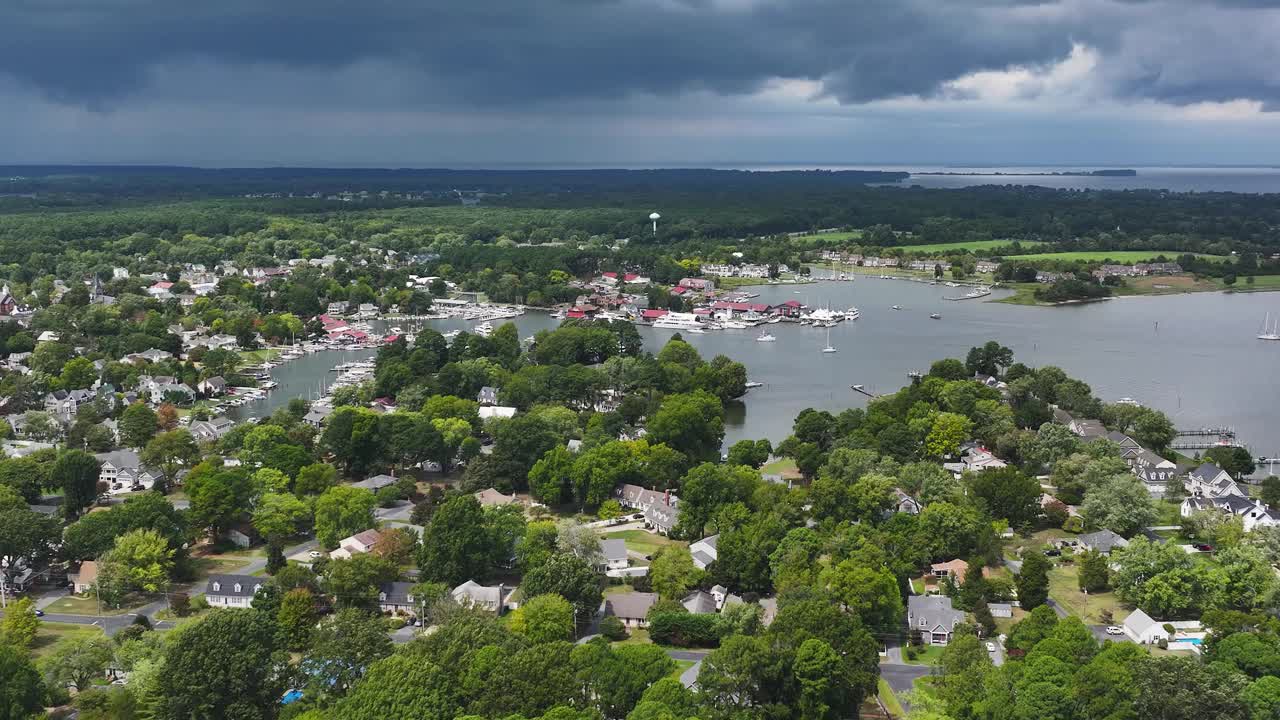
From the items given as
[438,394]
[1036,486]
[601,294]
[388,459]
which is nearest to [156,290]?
[601,294]

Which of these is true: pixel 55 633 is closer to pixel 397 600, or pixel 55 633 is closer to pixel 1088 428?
pixel 397 600

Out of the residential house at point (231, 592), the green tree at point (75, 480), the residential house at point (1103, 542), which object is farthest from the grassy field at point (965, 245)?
the residential house at point (231, 592)

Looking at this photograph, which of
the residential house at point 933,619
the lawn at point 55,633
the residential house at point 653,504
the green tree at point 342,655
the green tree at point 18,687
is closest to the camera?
the green tree at point 18,687

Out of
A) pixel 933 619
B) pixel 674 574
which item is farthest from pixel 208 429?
pixel 933 619

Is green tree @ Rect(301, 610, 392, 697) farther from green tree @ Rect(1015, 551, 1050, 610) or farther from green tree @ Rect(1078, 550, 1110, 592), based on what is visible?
green tree @ Rect(1078, 550, 1110, 592)

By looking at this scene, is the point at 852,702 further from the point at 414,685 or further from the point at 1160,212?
the point at 1160,212

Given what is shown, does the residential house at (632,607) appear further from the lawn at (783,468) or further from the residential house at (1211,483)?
the residential house at (1211,483)
